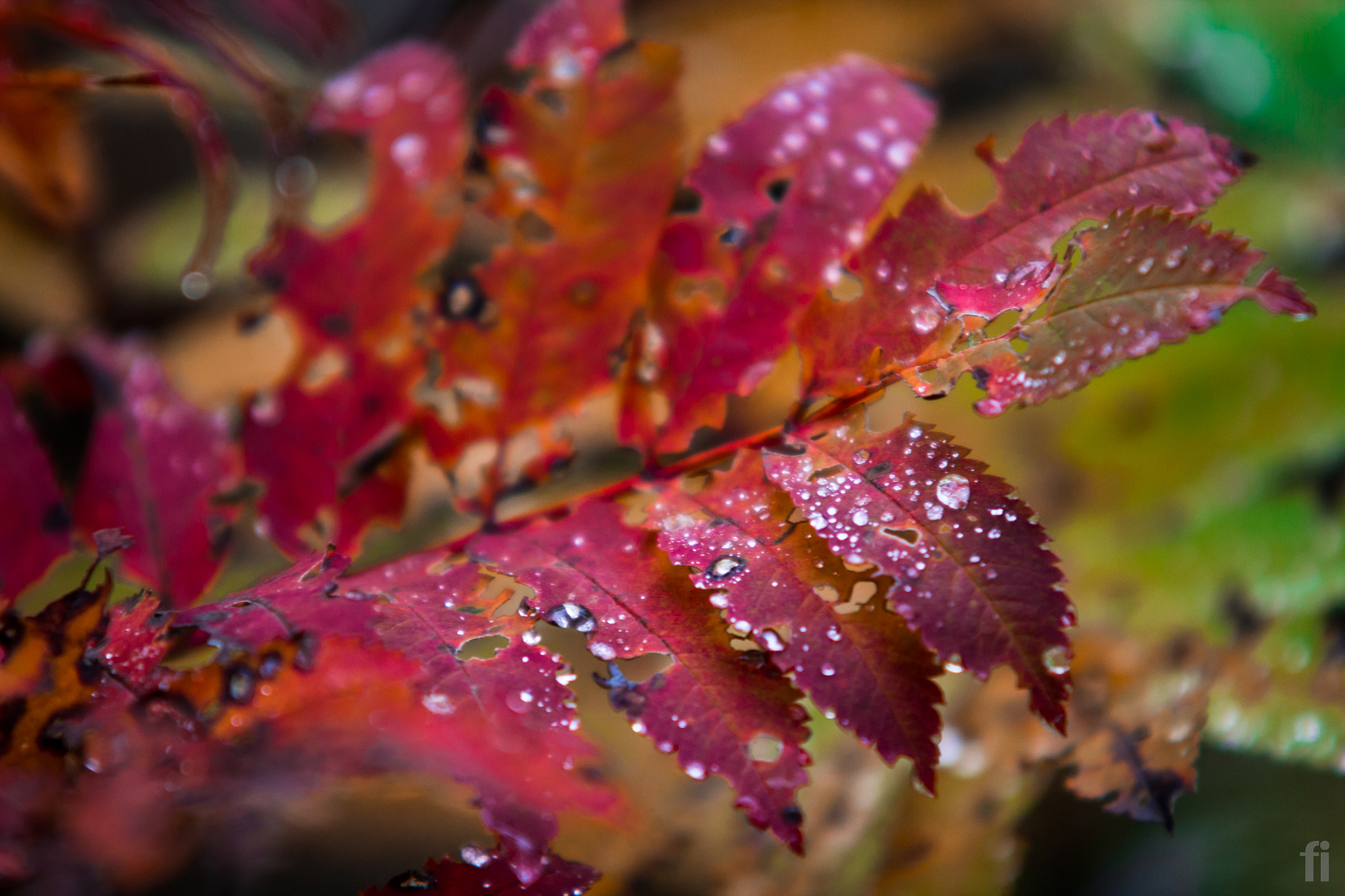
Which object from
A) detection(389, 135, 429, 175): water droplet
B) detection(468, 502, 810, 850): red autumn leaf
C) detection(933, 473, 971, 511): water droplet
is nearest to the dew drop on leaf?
detection(933, 473, 971, 511): water droplet

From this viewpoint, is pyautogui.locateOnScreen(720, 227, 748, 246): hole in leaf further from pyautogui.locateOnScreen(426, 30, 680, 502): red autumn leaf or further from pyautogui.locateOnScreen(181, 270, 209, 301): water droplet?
pyautogui.locateOnScreen(181, 270, 209, 301): water droplet

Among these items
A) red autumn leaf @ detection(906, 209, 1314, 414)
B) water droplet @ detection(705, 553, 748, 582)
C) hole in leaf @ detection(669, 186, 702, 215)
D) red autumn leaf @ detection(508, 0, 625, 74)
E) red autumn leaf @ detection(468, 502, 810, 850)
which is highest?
red autumn leaf @ detection(508, 0, 625, 74)

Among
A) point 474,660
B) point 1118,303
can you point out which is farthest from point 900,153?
point 474,660

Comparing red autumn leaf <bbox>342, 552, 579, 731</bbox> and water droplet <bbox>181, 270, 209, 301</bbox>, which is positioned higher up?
water droplet <bbox>181, 270, 209, 301</bbox>

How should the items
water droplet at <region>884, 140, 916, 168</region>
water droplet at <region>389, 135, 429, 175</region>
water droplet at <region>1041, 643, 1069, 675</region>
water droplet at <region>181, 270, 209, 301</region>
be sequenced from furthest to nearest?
water droplet at <region>181, 270, 209, 301</region> < water droplet at <region>389, 135, 429, 175</region> < water droplet at <region>884, 140, 916, 168</region> < water droplet at <region>1041, 643, 1069, 675</region>

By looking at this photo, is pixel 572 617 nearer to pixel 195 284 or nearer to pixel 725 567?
pixel 725 567

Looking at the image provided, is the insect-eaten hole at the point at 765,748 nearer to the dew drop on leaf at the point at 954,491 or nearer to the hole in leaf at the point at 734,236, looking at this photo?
the dew drop on leaf at the point at 954,491
